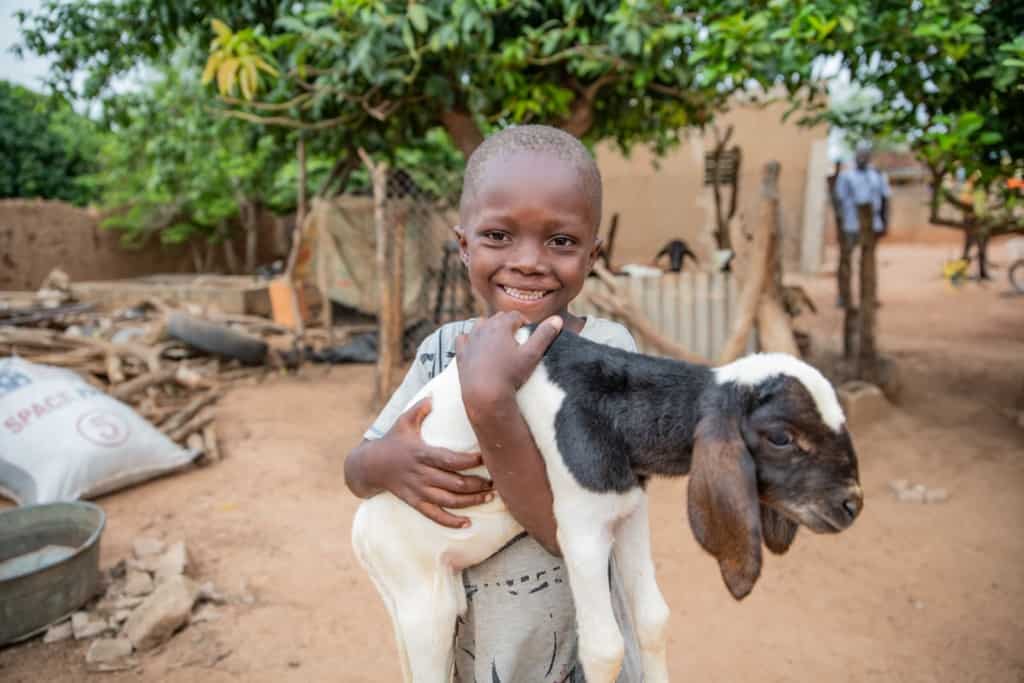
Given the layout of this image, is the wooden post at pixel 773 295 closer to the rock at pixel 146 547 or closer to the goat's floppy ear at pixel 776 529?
the goat's floppy ear at pixel 776 529

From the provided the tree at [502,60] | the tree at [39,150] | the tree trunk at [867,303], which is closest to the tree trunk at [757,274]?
the tree at [502,60]

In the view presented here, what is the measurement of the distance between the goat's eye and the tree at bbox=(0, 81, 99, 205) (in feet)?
62.1

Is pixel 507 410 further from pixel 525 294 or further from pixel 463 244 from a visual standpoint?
pixel 463 244

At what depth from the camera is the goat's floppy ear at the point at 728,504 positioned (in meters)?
0.91

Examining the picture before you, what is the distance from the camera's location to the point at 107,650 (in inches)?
121

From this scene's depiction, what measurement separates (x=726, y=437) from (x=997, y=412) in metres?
6.53

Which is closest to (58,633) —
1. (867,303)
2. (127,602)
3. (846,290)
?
(127,602)

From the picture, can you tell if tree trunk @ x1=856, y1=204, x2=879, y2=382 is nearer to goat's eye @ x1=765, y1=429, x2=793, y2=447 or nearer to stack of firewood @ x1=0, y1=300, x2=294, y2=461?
stack of firewood @ x1=0, y1=300, x2=294, y2=461

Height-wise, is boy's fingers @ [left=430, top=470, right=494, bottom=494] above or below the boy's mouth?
below

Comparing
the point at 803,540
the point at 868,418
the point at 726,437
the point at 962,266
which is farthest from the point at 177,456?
the point at 962,266

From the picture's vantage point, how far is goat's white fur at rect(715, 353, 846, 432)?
0.97 metres

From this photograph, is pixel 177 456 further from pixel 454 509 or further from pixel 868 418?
pixel 868 418

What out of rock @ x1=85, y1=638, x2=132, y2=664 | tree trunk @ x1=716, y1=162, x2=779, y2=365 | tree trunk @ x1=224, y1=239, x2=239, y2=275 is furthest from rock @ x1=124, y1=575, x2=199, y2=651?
tree trunk @ x1=224, y1=239, x2=239, y2=275

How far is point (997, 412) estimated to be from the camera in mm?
6039
